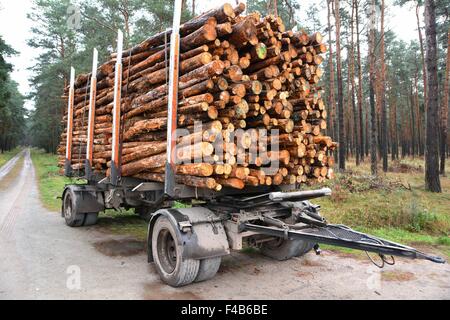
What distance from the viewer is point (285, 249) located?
5.48m

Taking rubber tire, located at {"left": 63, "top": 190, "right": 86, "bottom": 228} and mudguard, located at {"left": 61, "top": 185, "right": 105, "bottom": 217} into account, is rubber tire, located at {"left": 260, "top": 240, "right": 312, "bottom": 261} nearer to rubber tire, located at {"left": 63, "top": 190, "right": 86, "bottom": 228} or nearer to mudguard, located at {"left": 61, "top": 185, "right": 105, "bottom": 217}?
mudguard, located at {"left": 61, "top": 185, "right": 105, "bottom": 217}

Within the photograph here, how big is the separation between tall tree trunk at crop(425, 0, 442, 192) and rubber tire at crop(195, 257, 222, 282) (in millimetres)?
11330

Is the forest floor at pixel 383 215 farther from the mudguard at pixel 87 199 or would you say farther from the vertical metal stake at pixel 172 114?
the vertical metal stake at pixel 172 114

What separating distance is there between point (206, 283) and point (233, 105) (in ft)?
8.10

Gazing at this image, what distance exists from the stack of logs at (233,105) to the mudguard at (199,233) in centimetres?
47

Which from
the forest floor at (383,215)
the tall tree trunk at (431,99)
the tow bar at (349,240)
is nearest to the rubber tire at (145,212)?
the forest floor at (383,215)

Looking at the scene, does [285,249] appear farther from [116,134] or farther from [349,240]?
[116,134]

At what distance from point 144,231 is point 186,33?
15.5 feet

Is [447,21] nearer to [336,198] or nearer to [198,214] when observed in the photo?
[336,198]

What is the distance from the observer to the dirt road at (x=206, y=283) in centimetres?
428

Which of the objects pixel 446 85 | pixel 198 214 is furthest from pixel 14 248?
pixel 446 85

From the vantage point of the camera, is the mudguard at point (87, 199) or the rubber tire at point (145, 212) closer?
the mudguard at point (87, 199)

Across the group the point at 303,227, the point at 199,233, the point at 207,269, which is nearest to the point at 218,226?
the point at 199,233

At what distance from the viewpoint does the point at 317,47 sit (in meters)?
5.55
